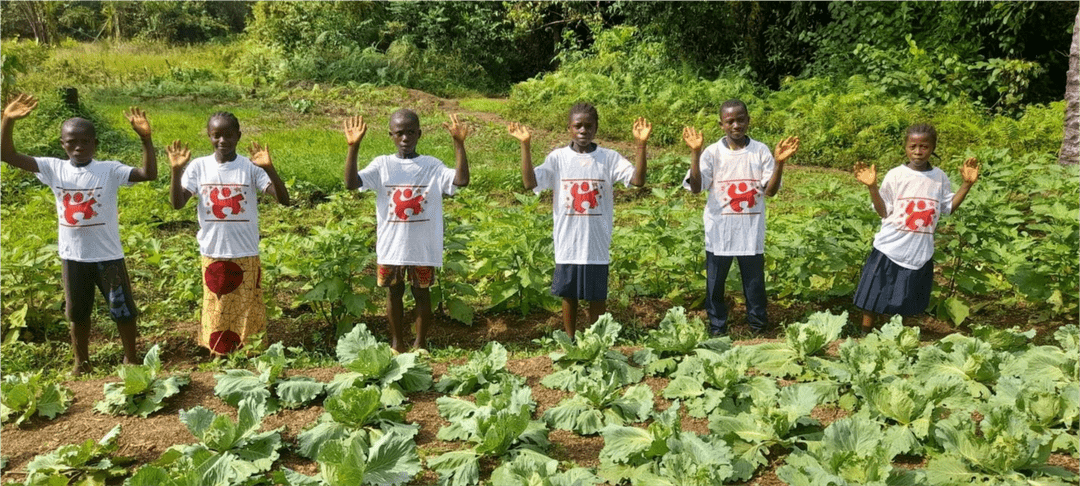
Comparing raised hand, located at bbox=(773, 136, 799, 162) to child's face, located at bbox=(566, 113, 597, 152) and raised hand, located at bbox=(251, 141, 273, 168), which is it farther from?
raised hand, located at bbox=(251, 141, 273, 168)

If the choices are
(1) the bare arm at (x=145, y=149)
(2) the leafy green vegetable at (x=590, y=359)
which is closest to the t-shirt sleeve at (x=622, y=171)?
(2) the leafy green vegetable at (x=590, y=359)

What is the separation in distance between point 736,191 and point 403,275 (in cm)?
218

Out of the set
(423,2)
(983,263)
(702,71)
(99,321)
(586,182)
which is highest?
(423,2)

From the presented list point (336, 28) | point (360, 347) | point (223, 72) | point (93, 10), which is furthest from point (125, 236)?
point (93, 10)

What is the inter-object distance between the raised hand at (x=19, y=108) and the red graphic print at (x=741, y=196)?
13.7 feet

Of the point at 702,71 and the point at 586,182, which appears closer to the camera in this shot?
the point at 586,182

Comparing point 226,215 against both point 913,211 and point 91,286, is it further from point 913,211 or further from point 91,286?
point 913,211

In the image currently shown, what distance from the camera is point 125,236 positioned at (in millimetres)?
6598

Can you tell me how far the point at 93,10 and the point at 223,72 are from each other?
1148cm

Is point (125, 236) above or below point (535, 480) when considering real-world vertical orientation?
above

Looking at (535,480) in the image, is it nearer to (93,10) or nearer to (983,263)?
(983,263)

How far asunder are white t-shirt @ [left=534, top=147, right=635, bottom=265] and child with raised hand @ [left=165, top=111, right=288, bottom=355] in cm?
169

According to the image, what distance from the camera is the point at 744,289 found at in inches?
235

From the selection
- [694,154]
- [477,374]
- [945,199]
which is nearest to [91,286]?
[477,374]
